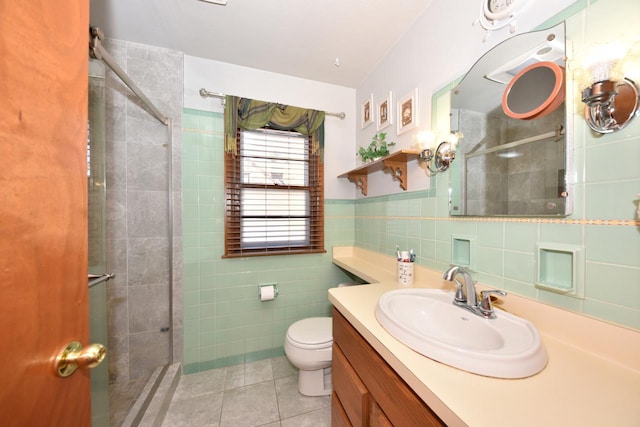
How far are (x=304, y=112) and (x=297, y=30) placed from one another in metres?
0.55

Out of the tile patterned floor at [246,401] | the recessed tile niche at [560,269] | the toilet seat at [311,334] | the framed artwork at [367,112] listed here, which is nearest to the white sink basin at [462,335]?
the recessed tile niche at [560,269]

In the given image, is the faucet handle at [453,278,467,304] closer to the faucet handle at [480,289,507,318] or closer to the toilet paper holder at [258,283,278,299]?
the faucet handle at [480,289,507,318]

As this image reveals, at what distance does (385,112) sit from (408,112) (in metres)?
0.27

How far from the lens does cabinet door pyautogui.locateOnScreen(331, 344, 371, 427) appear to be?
814mm

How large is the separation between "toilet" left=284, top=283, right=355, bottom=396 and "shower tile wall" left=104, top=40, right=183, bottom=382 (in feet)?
3.10

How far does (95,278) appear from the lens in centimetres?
120

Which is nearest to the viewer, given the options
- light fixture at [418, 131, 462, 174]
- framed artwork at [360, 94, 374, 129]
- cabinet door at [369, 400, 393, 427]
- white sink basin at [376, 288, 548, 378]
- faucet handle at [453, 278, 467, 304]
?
white sink basin at [376, 288, 548, 378]

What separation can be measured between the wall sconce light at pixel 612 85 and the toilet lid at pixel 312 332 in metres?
1.59

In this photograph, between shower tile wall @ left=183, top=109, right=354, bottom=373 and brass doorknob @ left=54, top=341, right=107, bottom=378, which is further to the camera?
shower tile wall @ left=183, top=109, right=354, bottom=373

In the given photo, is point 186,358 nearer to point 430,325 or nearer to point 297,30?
point 430,325

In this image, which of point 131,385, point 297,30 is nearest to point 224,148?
point 297,30

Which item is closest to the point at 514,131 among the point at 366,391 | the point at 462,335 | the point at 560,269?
the point at 560,269

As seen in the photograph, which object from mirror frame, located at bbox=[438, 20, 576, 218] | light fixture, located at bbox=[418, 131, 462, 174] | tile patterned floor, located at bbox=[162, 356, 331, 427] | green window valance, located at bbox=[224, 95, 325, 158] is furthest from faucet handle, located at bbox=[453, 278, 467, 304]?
green window valance, located at bbox=[224, 95, 325, 158]

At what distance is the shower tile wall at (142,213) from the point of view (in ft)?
5.07
